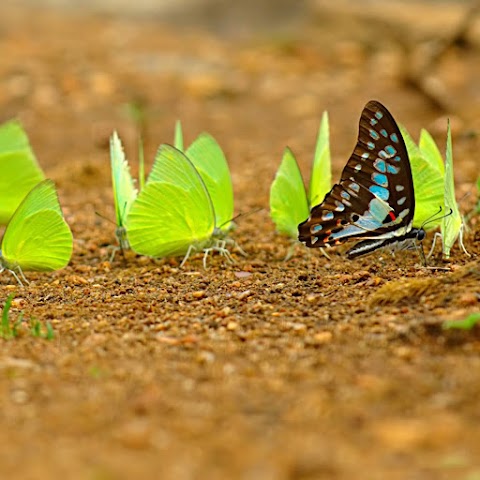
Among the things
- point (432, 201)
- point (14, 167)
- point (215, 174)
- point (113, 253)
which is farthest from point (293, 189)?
point (14, 167)

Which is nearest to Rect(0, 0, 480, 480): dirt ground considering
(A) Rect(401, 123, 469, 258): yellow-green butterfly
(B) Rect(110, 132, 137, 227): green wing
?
(A) Rect(401, 123, 469, 258): yellow-green butterfly

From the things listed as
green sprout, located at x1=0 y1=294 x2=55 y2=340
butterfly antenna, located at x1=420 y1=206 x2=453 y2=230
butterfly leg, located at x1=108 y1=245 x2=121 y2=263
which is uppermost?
butterfly antenna, located at x1=420 y1=206 x2=453 y2=230

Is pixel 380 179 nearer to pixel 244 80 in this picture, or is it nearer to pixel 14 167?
pixel 14 167

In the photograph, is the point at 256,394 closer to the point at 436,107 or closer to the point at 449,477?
the point at 449,477

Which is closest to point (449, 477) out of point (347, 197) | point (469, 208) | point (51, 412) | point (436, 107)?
point (51, 412)

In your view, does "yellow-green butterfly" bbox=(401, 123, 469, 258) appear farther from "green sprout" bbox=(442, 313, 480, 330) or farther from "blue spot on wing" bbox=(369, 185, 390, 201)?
"green sprout" bbox=(442, 313, 480, 330)

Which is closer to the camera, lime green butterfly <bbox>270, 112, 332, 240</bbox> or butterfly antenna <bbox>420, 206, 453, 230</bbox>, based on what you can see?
butterfly antenna <bbox>420, 206, 453, 230</bbox>
